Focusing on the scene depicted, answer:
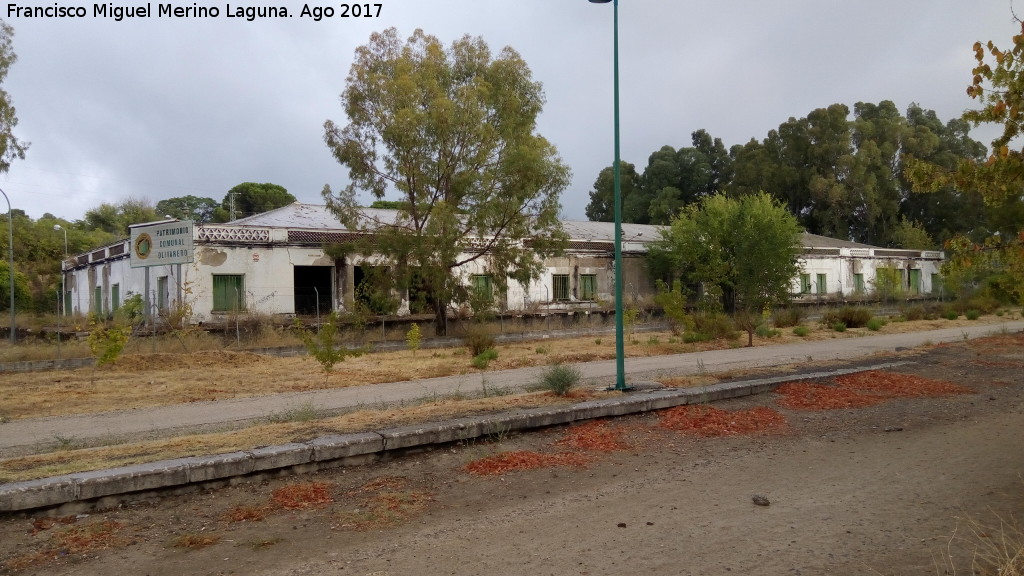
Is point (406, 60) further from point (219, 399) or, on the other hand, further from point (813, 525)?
point (813, 525)

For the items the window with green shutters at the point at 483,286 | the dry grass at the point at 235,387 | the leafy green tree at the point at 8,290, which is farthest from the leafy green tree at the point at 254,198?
the dry grass at the point at 235,387

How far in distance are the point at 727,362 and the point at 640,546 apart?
12.1 m

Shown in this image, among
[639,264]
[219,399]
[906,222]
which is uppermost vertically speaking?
[906,222]

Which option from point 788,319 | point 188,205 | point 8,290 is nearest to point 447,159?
point 788,319

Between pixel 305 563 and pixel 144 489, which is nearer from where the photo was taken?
pixel 305 563

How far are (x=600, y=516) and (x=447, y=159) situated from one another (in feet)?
66.0

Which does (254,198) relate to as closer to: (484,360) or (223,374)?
(223,374)

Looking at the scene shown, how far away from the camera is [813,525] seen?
5.39 meters

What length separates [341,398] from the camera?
12328 mm

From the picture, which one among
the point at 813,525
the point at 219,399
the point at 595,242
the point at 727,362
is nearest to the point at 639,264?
the point at 595,242

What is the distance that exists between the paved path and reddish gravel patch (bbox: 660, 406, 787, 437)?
9.62ft

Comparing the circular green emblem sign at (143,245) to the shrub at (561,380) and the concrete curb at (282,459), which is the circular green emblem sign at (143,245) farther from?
the concrete curb at (282,459)

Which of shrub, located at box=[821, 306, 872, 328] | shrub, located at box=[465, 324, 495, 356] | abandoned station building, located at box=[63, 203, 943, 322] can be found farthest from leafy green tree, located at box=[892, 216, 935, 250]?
shrub, located at box=[465, 324, 495, 356]

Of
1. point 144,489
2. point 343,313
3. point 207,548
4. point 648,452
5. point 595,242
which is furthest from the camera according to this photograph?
point 595,242
